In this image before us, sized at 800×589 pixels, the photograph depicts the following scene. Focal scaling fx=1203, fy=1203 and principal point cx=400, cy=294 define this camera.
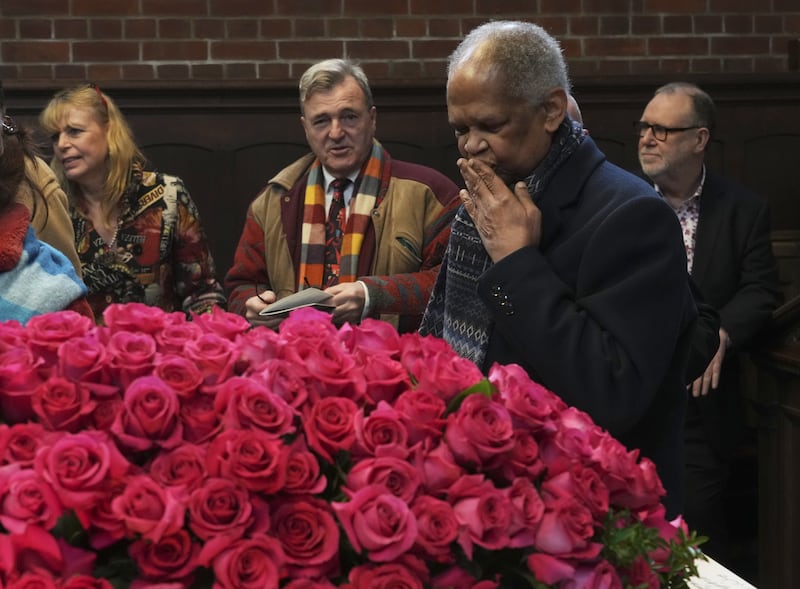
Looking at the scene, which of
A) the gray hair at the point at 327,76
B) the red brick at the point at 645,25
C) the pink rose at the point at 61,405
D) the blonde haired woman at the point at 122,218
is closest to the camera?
the pink rose at the point at 61,405

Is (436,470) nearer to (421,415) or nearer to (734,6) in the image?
(421,415)

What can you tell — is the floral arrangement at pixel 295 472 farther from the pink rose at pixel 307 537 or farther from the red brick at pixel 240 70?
the red brick at pixel 240 70

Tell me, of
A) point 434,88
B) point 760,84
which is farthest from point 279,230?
point 760,84

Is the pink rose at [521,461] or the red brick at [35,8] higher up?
the red brick at [35,8]

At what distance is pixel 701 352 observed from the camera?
2.46 meters

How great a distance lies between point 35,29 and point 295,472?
4.96 metres

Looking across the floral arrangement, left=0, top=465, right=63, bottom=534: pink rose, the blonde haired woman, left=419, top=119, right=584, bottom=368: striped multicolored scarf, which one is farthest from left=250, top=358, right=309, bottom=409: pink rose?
the blonde haired woman

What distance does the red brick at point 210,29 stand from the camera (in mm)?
5559

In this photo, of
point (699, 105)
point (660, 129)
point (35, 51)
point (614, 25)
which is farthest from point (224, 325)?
point (614, 25)

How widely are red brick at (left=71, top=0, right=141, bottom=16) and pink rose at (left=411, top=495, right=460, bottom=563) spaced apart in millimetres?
4907

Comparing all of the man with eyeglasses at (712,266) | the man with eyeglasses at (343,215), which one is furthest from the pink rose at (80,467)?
the man with eyeglasses at (712,266)

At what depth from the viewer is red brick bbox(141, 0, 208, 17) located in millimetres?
5520

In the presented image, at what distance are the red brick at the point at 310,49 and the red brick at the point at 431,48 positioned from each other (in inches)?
13.6

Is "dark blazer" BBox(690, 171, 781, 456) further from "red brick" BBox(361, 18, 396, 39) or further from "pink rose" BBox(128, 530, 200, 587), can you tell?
"pink rose" BBox(128, 530, 200, 587)
